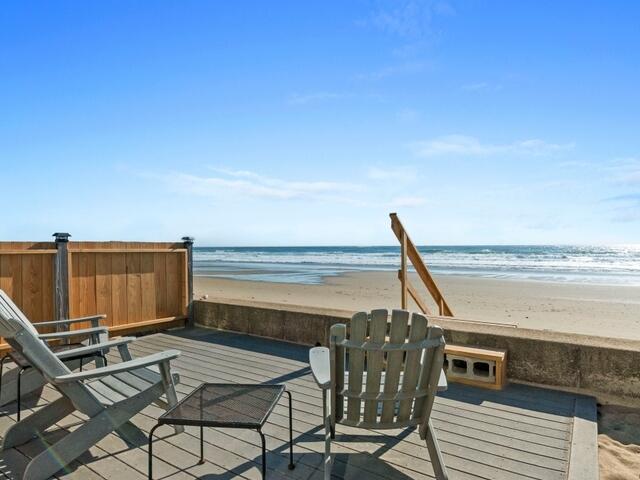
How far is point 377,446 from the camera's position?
2.23 metres

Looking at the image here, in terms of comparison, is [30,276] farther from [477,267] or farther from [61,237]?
[477,267]

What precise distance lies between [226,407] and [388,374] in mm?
751

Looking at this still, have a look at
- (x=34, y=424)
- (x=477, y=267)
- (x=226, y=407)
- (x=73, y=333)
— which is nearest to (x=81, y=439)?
(x=34, y=424)

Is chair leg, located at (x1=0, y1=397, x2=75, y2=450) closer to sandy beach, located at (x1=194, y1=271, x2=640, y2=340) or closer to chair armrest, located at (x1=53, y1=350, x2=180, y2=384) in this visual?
chair armrest, located at (x1=53, y1=350, x2=180, y2=384)

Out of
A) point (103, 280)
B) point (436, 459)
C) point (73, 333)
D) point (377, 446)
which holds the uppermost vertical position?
point (103, 280)

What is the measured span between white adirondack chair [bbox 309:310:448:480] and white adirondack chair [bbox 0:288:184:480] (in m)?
0.90

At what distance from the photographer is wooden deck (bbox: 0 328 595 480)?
1966 millimetres

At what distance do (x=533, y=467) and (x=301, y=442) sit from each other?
121 centimetres

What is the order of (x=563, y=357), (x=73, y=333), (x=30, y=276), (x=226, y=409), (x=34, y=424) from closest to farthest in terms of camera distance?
(x=226, y=409)
(x=34, y=424)
(x=73, y=333)
(x=563, y=357)
(x=30, y=276)

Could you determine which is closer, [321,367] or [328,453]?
[328,453]

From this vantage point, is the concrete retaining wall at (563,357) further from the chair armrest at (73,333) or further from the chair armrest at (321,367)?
the chair armrest at (73,333)

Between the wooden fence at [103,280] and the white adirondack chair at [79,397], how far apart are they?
2.17 m

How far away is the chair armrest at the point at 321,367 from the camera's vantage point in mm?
1901

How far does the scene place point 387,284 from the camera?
15344 mm
